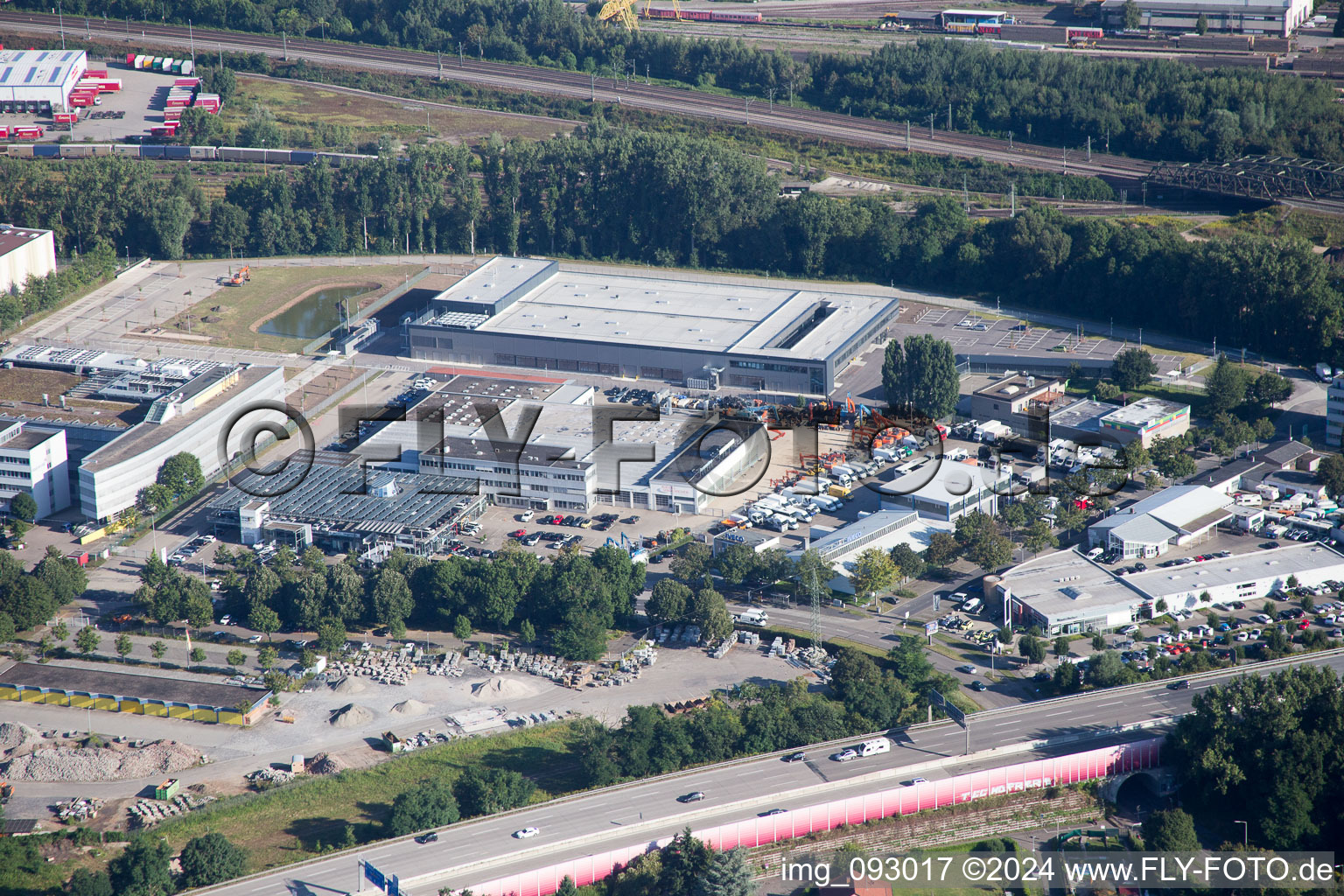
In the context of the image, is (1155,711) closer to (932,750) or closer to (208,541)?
(932,750)

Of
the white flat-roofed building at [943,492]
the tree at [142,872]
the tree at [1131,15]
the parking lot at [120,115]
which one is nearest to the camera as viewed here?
the tree at [142,872]

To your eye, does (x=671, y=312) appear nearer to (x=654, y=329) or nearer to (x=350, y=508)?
(x=654, y=329)

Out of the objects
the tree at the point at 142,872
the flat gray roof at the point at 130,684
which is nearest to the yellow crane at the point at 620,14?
the flat gray roof at the point at 130,684

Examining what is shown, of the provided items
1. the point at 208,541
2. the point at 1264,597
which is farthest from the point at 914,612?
the point at 208,541

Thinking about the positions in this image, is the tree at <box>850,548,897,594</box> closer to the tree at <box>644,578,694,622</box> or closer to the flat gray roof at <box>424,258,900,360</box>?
the tree at <box>644,578,694,622</box>

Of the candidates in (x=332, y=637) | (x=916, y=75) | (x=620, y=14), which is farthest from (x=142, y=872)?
(x=620, y=14)

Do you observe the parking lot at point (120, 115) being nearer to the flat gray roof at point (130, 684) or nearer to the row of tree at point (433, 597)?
the row of tree at point (433, 597)
